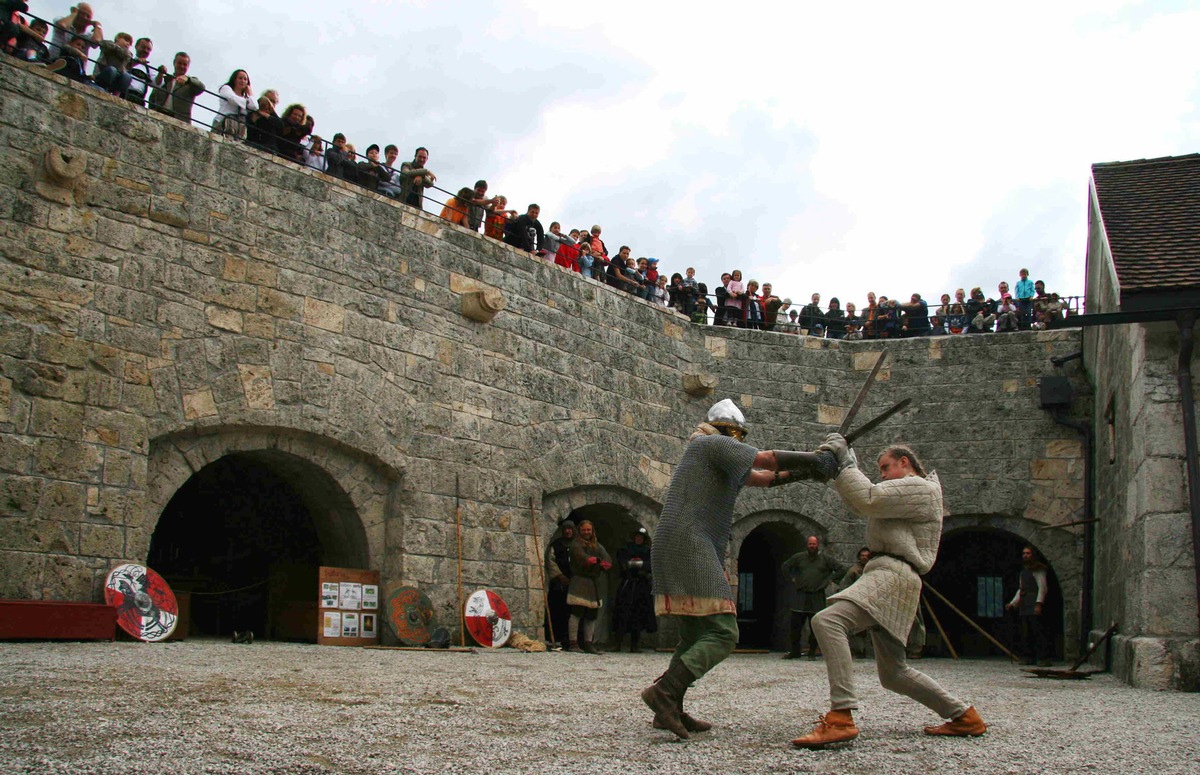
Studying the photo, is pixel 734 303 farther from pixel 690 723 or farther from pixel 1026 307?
pixel 690 723

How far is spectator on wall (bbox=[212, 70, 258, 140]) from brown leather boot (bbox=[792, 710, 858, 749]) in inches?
313

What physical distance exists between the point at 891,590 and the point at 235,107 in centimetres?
791

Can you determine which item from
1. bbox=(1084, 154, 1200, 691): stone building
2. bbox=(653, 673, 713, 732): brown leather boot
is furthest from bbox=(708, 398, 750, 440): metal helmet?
bbox=(1084, 154, 1200, 691): stone building

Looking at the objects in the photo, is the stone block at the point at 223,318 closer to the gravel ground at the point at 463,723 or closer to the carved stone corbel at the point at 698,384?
the gravel ground at the point at 463,723

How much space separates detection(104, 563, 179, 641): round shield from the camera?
8250mm

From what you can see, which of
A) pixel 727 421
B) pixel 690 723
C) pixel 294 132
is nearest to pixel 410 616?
pixel 294 132

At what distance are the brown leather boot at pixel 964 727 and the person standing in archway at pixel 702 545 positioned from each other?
930 mm

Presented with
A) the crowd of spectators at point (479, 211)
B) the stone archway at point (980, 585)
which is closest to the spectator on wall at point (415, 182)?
the crowd of spectators at point (479, 211)

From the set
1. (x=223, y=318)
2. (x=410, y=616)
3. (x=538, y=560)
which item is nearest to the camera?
(x=223, y=318)

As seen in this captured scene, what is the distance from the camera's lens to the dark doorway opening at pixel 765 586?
600 inches

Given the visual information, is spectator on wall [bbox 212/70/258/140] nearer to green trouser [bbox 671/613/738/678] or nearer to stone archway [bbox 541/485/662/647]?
stone archway [bbox 541/485/662/647]

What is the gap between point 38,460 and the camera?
8.13 m

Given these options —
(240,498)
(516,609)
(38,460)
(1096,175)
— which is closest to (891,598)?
(38,460)

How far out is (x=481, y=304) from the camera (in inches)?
449
